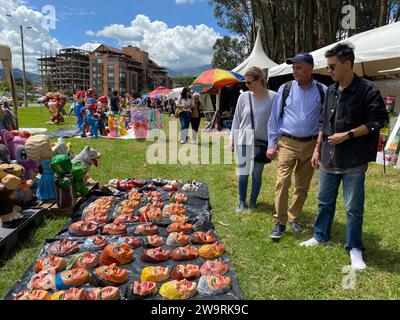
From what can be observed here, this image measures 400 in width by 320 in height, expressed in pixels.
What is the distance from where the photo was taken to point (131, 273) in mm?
2879

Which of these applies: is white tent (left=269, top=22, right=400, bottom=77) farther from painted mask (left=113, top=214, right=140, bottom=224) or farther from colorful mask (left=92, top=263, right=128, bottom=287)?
colorful mask (left=92, top=263, right=128, bottom=287)


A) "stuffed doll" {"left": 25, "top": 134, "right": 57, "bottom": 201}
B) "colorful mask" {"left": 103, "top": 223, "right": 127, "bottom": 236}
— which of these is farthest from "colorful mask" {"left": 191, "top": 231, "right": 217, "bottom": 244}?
"stuffed doll" {"left": 25, "top": 134, "right": 57, "bottom": 201}

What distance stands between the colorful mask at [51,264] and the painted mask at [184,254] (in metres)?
0.97

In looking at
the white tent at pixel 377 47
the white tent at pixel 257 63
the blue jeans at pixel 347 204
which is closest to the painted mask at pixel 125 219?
the blue jeans at pixel 347 204

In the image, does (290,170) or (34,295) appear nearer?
(34,295)

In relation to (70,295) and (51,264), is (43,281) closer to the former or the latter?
(51,264)

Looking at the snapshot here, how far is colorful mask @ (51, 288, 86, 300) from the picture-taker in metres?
2.34

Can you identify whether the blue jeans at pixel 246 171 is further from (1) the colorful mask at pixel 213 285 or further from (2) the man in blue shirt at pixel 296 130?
(1) the colorful mask at pixel 213 285

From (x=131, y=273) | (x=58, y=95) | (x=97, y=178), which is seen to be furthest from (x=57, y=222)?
(x=58, y=95)

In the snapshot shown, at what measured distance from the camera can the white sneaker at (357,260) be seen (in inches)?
119

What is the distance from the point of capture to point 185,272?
9.09 ft

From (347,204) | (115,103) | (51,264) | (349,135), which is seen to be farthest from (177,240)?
(115,103)

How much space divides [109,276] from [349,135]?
231cm
